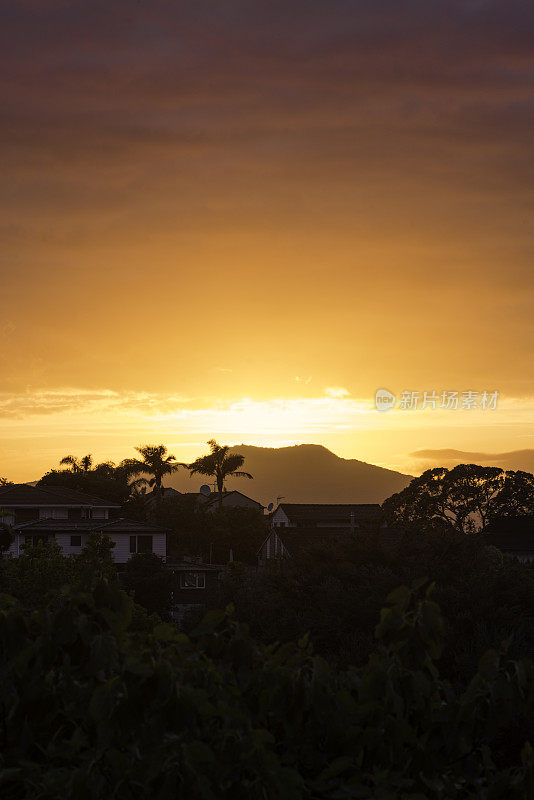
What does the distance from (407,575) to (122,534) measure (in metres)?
61.4

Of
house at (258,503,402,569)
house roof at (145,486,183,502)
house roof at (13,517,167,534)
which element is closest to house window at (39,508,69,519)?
house roof at (13,517,167,534)

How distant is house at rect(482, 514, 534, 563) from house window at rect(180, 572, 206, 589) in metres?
29.1

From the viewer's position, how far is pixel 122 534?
8238 centimetres

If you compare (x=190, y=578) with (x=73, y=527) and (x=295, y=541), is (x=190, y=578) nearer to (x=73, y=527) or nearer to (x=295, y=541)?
(x=295, y=541)

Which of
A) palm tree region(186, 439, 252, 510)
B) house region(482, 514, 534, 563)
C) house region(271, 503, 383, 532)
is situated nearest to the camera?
house region(482, 514, 534, 563)

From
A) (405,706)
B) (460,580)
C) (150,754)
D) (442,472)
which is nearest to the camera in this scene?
(150,754)

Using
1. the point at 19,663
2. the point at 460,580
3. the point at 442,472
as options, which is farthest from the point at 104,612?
the point at 442,472

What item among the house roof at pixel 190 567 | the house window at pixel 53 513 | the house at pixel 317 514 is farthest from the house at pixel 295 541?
the house window at pixel 53 513

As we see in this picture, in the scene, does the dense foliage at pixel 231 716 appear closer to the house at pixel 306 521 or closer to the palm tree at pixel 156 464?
the house at pixel 306 521

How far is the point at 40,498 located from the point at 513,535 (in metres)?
51.8

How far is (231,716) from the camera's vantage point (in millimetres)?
5934

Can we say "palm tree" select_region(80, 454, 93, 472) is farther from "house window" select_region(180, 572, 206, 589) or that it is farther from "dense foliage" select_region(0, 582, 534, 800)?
"dense foliage" select_region(0, 582, 534, 800)

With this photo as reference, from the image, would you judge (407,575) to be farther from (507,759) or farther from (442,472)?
(442,472)

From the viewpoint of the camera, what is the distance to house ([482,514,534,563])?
85938 millimetres
